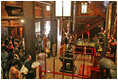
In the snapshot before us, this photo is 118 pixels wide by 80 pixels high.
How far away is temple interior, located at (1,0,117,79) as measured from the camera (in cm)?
260

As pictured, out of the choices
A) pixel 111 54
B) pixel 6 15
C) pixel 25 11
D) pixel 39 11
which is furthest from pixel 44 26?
pixel 111 54

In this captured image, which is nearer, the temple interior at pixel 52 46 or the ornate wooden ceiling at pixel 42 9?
the temple interior at pixel 52 46

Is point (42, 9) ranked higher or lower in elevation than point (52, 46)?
higher

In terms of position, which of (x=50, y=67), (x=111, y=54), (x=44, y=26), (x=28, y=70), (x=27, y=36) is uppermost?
(x=44, y=26)

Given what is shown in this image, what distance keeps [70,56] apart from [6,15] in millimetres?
4842

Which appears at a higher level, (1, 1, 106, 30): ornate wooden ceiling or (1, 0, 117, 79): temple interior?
(1, 1, 106, 30): ornate wooden ceiling

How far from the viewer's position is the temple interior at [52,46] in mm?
2600

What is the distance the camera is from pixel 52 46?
436 centimetres

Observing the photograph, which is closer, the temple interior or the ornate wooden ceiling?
the temple interior

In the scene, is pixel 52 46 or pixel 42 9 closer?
pixel 52 46

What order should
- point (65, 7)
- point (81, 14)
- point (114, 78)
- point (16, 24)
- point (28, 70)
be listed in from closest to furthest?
1. point (114, 78)
2. point (65, 7)
3. point (28, 70)
4. point (16, 24)
5. point (81, 14)

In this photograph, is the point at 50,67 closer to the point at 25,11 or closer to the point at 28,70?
the point at 28,70

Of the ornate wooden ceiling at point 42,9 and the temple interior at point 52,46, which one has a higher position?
the ornate wooden ceiling at point 42,9

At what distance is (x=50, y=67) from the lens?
601 cm
